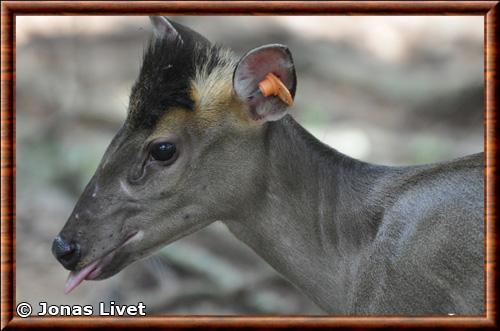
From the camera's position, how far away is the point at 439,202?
454cm

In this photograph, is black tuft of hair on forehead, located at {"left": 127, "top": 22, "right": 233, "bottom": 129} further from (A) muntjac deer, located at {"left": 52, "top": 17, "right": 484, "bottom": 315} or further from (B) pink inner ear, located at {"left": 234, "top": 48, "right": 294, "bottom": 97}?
(B) pink inner ear, located at {"left": 234, "top": 48, "right": 294, "bottom": 97}

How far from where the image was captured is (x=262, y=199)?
4734 mm

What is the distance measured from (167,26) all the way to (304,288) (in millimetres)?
1718

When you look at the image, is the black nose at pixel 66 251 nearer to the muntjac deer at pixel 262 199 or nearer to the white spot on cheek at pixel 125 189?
the muntjac deer at pixel 262 199

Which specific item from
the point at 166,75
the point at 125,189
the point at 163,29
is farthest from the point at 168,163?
the point at 163,29

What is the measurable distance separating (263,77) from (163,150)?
26.4 inches

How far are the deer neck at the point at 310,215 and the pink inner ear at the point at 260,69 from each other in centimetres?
29

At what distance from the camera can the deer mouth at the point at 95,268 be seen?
4.53m

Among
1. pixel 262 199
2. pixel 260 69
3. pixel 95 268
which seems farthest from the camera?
pixel 262 199

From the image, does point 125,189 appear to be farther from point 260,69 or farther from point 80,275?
point 260,69

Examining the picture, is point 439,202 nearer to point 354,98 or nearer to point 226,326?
point 226,326

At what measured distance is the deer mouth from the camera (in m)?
4.53

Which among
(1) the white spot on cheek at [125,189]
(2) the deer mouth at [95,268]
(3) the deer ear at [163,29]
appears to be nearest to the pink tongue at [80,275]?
(2) the deer mouth at [95,268]

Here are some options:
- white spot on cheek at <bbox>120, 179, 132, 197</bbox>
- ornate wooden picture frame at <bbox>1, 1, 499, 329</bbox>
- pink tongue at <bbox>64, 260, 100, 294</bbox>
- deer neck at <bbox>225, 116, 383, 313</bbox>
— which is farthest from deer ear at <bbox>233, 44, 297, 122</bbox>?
pink tongue at <bbox>64, 260, 100, 294</bbox>
